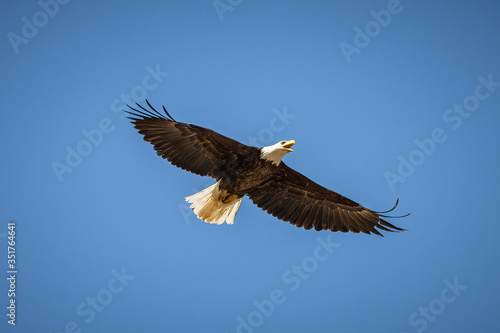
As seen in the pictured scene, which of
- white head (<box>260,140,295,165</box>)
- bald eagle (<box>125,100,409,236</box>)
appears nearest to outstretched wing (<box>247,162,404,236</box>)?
bald eagle (<box>125,100,409,236</box>)

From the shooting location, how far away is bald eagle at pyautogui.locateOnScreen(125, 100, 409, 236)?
10.9m

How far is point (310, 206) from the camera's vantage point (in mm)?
11906

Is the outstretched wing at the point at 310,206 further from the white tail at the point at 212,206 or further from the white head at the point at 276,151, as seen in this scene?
the white head at the point at 276,151

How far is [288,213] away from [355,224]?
129cm

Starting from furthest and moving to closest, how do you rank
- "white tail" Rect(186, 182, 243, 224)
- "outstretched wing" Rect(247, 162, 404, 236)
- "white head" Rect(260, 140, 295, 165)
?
"outstretched wing" Rect(247, 162, 404, 236)
"white tail" Rect(186, 182, 243, 224)
"white head" Rect(260, 140, 295, 165)

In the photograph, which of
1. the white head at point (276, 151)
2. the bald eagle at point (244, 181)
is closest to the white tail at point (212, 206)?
the bald eagle at point (244, 181)

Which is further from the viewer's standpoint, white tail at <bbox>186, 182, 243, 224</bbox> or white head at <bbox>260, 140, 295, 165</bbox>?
white tail at <bbox>186, 182, 243, 224</bbox>

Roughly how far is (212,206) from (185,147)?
121 cm

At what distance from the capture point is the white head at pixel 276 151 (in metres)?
10.6

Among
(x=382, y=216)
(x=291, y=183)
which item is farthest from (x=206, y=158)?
(x=382, y=216)

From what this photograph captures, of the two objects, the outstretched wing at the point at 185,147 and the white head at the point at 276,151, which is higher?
the outstretched wing at the point at 185,147

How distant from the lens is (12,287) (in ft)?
42.1

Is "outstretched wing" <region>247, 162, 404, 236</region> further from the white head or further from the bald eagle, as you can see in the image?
the white head

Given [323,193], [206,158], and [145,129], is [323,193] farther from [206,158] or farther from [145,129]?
[145,129]
